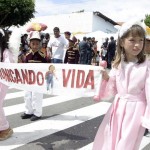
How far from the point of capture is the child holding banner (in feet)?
19.3

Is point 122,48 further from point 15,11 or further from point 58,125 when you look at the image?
point 15,11

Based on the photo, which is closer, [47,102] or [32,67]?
[32,67]

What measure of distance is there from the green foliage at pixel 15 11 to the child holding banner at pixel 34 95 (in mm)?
32430

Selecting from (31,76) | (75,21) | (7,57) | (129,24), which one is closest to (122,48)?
(129,24)

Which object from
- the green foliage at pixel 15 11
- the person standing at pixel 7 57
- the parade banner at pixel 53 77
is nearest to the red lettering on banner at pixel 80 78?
the parade banner at pixel 53 77

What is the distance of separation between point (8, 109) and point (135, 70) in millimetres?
4367

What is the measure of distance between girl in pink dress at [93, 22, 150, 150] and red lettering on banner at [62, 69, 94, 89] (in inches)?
13.9

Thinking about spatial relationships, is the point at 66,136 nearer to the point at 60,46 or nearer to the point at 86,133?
the point at 86,133

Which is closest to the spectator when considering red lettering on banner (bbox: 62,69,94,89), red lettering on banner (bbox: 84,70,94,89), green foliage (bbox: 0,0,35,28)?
red lettering on banner (bbox: 62,69,94,89)

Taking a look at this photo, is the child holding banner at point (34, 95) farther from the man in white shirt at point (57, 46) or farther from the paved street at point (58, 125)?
the man in white shirt at point (57, 46)

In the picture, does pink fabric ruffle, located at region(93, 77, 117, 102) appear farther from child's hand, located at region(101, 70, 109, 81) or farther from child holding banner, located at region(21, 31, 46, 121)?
child holding banner, located at region(21, 31, 46, 121)

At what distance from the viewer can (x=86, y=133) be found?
559 cm

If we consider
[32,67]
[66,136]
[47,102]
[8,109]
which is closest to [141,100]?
[32,67]

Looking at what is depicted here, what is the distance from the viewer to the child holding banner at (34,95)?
588 centimetres
